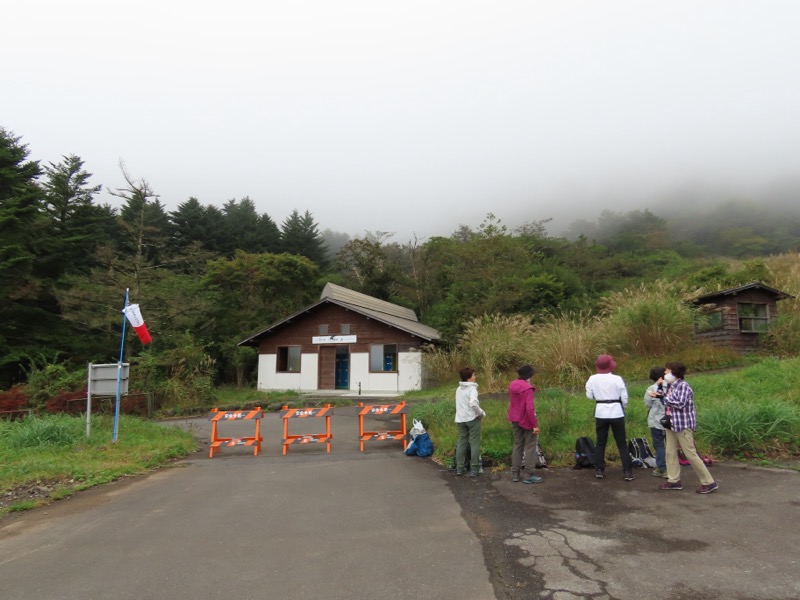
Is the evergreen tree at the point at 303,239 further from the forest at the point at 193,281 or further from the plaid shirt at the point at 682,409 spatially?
the plaid shirt at the point at 682,409

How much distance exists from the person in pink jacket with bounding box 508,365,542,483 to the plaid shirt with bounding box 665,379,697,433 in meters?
1.66

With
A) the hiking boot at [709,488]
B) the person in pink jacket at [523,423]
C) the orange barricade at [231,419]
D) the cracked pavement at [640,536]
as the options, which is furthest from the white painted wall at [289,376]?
the hiking boot at [709,488]

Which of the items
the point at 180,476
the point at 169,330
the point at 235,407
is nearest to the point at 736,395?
the point at 180,476

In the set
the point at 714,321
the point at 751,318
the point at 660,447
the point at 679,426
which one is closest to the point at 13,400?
the point at 660,447

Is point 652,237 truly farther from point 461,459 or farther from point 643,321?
point 461,459

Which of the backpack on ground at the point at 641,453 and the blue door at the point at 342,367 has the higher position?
the blue door at the point at 342,367

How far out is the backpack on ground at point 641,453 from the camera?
6836 millimetres

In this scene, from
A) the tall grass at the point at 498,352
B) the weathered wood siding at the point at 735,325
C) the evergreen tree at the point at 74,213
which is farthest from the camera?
the evergreen tree at the point at 74,213

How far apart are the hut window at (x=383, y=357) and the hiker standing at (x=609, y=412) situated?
20.0 m

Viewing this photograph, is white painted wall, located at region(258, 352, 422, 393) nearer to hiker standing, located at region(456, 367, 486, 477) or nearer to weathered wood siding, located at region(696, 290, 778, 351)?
weathered wood siding, located at region(696, 290, 778, 351)

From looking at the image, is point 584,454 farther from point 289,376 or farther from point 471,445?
point 289,376

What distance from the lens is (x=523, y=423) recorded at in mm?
6742

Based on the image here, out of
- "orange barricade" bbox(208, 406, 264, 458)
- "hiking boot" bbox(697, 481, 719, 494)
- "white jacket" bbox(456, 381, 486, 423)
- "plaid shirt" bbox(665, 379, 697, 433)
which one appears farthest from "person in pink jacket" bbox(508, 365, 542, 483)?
"orange barricade" bbox(208, 406, 264, 458)

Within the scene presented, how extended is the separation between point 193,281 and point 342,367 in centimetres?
1460
